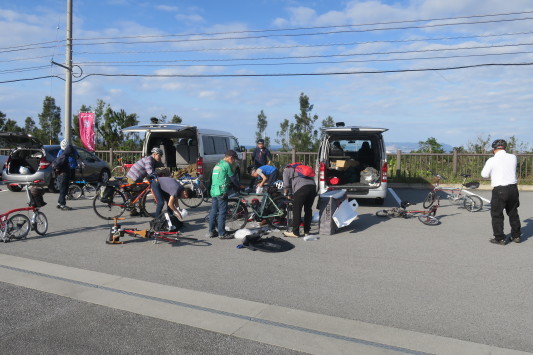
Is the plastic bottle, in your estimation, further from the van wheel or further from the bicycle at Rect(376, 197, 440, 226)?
the van wheel

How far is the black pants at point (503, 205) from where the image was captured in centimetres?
725

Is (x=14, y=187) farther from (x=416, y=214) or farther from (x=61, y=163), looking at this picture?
(x=416, y=214)


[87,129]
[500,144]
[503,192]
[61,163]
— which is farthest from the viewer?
[87,129]

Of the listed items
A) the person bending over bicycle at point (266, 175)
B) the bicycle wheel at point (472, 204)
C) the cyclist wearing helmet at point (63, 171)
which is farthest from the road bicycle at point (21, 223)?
the bicycle wheel at point (472, 204)

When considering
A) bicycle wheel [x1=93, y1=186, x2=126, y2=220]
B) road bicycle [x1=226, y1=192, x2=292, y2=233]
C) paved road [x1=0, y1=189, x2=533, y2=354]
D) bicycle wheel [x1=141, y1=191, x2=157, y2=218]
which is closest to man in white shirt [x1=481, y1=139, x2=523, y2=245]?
paved road [x1=0, y1=189, x2=533, y2=354]

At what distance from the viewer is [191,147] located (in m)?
14.1

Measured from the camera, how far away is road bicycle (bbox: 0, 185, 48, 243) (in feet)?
24.1

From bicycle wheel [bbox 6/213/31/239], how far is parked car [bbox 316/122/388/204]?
6.20 metres

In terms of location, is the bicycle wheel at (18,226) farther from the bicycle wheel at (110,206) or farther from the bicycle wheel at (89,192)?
the bicycle wheel at (89,192)

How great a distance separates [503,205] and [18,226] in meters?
8.43

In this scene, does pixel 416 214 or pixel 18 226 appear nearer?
pixel 18 226

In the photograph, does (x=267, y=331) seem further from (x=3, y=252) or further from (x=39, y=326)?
(x=3, y=252)

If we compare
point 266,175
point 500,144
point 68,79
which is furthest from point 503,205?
point 68,79

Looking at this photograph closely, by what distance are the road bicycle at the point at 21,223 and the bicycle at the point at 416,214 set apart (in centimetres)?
706
